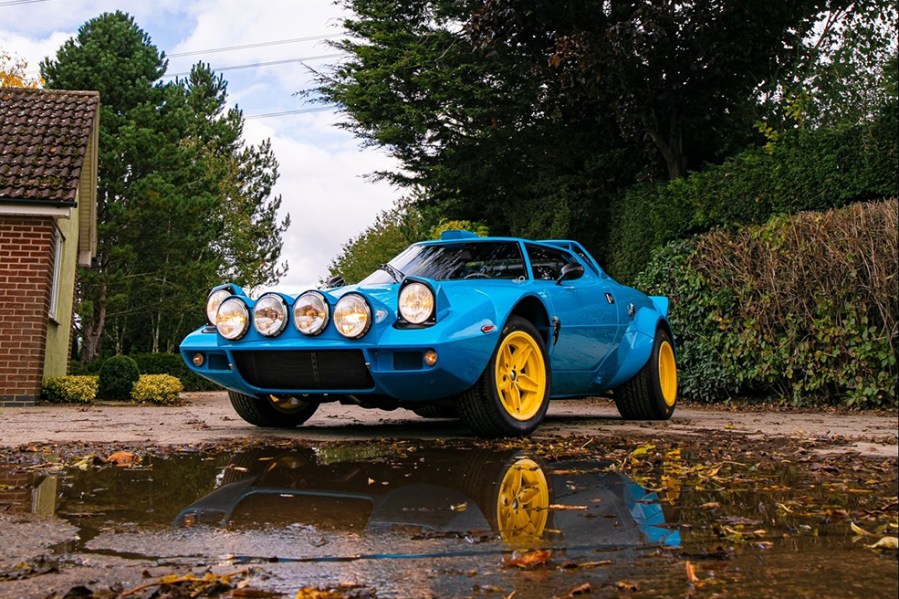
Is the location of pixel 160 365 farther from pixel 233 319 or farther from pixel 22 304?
pixel 233 319

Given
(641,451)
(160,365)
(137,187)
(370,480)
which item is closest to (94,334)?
(137,187)

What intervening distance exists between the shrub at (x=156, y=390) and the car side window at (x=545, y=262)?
7882 mm

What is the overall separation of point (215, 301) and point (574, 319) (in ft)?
8.65

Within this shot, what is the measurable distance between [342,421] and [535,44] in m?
9.74

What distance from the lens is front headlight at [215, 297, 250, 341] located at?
5.91m

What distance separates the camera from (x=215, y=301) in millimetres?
6184

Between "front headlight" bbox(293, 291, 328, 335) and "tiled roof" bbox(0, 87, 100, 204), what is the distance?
7.82 meters

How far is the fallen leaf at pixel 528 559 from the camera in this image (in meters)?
2.33

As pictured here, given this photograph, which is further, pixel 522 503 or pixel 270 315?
pixel 270 315

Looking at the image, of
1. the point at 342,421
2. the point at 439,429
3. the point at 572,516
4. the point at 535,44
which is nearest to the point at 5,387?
the point at 342,421

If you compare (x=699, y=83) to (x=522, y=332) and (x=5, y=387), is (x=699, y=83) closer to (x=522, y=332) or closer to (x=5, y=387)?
(x=522, y=332)

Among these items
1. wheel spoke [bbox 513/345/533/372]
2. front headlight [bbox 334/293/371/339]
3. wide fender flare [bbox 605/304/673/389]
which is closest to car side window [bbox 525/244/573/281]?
wide fender flare [bbox 605/304/673/389]

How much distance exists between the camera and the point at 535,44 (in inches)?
604

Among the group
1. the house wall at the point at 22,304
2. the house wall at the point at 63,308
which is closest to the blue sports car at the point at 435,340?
the house wall at the point at 22,304
